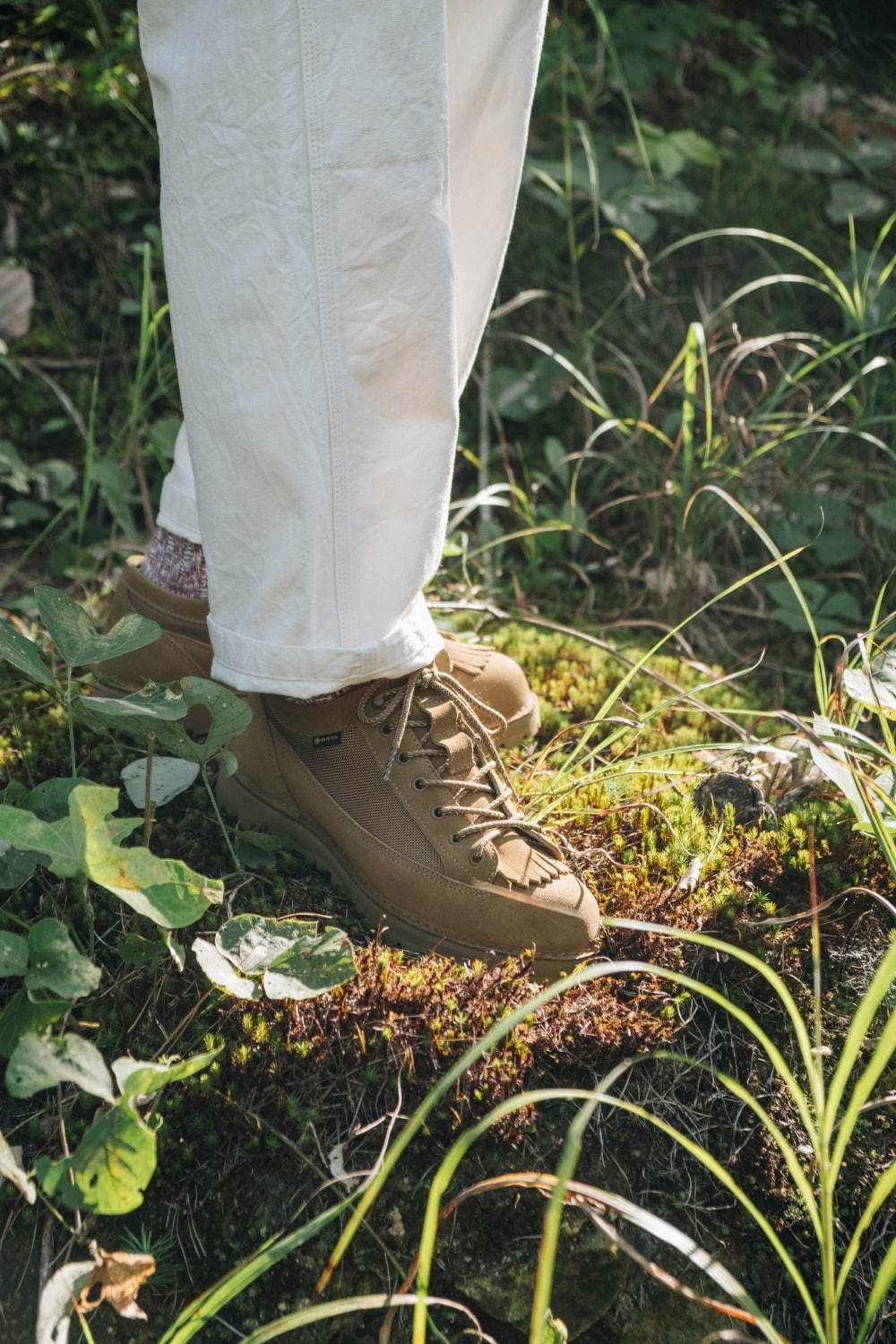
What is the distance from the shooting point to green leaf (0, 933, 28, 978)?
951mm

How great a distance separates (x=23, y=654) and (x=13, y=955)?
13.6 inches

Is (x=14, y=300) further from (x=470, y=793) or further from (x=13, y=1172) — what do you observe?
(x=13, y=1172)

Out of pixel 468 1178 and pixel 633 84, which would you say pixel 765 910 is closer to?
pixel 468 1178

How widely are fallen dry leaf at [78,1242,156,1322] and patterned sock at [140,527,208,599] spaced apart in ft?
2.66

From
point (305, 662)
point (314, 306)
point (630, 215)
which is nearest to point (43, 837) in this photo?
point (305, 662)

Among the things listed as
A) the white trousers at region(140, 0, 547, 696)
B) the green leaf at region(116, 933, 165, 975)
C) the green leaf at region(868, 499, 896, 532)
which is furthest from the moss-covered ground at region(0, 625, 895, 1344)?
the green leaf at region(868, 499, 896, 532)

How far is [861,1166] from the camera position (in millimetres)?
1144

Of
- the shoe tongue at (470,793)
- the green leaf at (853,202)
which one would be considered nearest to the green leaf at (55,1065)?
the shoe tongue at (470,793)

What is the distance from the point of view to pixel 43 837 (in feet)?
3.15

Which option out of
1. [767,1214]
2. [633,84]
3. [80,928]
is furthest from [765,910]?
[633,84]

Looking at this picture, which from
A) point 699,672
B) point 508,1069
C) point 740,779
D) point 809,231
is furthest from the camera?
point 809,231

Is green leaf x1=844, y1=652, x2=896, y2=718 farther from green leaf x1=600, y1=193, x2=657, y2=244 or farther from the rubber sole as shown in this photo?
green leaf x1=600, y1=193, x2=657, y2=244

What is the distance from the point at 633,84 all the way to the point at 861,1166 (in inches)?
103

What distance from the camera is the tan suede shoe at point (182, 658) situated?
143 centimetres
